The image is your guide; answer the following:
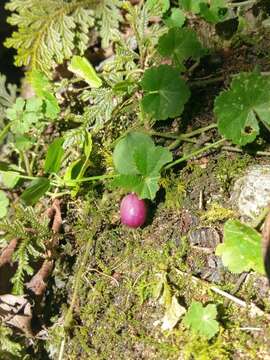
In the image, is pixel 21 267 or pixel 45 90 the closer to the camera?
pixel 21 267

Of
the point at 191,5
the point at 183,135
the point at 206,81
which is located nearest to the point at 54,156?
the point at 183,135

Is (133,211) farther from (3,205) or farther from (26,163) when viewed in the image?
(26,163)

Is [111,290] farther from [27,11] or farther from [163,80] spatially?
[27,11]

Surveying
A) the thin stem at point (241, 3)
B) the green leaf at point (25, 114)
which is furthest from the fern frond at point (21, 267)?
the thin stem at point (241, 3)

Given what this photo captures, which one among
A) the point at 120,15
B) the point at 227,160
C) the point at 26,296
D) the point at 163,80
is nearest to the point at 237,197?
the point at 227,160

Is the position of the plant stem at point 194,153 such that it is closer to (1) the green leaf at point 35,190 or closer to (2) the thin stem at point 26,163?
(1) the green leaf at point 35,190

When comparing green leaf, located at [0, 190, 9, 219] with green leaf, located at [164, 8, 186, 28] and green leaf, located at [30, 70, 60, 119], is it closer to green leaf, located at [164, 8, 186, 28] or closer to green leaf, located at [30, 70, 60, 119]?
green leaf, located at [30, 70, 60, 119]

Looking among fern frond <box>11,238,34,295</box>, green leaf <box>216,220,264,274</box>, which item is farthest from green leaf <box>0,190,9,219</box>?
green leaf <box>216,220,264,274</box>
